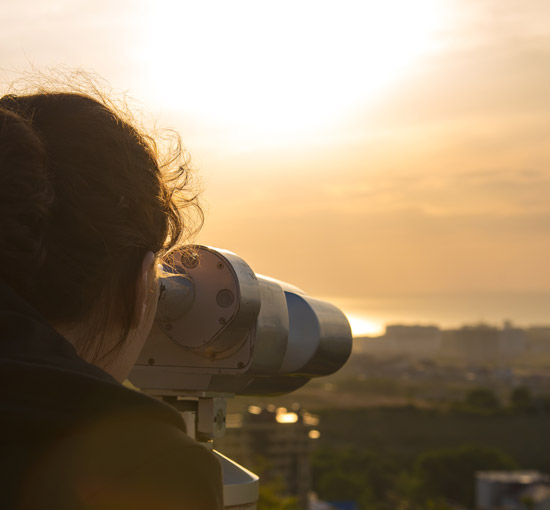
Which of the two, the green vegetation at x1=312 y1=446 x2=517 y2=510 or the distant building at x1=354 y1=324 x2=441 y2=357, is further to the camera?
the distant building at x1=354 y1=324 x2=441 y2=357

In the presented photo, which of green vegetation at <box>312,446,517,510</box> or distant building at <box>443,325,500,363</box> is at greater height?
distant building at <box>443,325,500,363</box>

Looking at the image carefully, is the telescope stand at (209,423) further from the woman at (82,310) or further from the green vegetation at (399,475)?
the green vegetation at (399,475)

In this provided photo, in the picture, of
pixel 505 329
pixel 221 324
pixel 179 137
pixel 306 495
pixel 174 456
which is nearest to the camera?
pixel 174 456

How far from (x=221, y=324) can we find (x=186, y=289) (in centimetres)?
7

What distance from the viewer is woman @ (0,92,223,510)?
71 cm

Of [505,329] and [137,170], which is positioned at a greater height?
[505,329]

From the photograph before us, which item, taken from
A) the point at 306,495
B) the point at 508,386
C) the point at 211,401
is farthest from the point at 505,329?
the point at 211,401

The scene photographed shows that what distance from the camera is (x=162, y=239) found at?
94 cm

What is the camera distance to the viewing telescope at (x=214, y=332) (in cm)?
138

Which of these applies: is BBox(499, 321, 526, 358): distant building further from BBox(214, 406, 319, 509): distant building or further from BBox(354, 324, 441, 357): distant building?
BBox(214, 406, 319, 509): distant building

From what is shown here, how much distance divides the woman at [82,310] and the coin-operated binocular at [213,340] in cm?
38

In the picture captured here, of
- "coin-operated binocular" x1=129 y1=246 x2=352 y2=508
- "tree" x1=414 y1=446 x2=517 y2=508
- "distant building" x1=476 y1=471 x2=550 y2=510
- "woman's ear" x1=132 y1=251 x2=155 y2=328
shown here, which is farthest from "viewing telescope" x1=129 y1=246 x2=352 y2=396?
"tree" x1=414 y1=446 x2=517 y2=508

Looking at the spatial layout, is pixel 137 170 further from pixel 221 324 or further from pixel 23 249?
pixel 221 324

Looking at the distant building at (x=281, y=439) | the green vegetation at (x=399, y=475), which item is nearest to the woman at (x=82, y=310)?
the distant building at (x=281, y=439)
